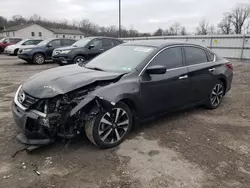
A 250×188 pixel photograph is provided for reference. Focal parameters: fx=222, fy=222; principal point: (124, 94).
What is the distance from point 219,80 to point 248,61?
11507 millimetres

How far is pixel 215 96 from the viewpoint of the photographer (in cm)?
513

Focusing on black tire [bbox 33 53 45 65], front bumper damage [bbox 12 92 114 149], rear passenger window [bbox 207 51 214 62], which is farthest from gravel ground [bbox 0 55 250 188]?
black tire [bbox 33 53 45 65]

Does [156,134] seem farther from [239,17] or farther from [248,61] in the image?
[239,17]

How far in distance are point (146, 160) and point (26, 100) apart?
72.9 inches

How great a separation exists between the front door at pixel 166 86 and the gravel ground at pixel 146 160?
427 mm

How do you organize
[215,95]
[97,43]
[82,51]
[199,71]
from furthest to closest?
[97,43] < [82,51] < [215,95] < [199,71]

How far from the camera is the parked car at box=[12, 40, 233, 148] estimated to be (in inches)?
116

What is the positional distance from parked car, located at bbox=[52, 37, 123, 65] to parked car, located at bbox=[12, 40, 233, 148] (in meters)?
6.44

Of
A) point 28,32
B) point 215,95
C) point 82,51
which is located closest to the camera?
point 215,95

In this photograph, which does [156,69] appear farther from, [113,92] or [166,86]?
[113,92]

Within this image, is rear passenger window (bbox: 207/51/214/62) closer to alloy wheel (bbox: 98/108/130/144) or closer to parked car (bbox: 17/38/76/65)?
alloy wheel (bbox: 98/108/130/144)

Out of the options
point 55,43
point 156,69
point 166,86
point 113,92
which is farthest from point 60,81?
point 55,43

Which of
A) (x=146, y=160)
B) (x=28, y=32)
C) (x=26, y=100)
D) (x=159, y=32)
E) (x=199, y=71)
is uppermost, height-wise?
(x=28, y=32)

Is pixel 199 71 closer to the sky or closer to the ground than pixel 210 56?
closer to the ground
